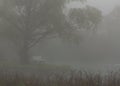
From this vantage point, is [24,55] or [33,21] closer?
[33,21]

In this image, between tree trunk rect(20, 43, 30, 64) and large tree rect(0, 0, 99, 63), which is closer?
large tree rect(0, 0, 99, 63)

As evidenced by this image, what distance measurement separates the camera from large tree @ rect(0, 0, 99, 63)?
91.6ft

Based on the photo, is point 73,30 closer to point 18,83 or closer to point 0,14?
point 0,14

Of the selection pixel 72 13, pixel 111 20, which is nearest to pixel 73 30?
pixel 72 13

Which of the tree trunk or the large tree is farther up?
the large tree

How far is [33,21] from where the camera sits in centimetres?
2869

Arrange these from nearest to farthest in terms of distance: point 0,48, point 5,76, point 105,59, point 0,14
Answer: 1. point 5,76
2. point 0,14
3. point 0,48
4. point 105,59

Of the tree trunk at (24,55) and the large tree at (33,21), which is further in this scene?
the tree trunk at (24,55)

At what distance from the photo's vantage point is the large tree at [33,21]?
27906mm

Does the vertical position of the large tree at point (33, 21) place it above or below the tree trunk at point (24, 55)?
above

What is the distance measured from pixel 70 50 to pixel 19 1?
954cm

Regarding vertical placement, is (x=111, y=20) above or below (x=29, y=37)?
above

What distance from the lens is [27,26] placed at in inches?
1139

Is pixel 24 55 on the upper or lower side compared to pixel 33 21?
lower
